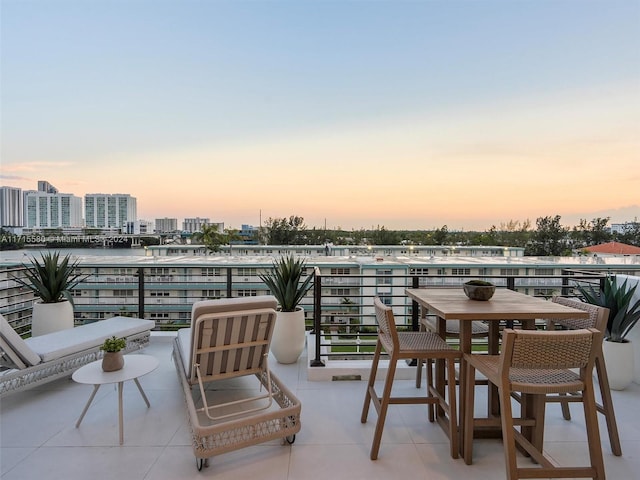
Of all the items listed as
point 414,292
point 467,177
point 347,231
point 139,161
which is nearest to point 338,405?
point 414,292

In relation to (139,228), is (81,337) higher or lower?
lower

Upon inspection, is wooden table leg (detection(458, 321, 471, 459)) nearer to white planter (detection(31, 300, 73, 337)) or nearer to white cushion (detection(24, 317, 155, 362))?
white cushion (detection(24, 317, 155, 362))

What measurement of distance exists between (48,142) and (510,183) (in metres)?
12.5

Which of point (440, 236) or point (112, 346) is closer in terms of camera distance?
point (112, 346)

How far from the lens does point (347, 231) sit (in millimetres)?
24750

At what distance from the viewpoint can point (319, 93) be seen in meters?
8.34

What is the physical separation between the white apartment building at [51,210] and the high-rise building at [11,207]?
0.53 ft

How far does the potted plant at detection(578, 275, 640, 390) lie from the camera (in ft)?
10.7

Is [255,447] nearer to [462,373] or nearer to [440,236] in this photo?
[462,373]

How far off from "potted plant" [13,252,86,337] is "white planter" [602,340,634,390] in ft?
18.9

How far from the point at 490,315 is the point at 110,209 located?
12033 millimetres

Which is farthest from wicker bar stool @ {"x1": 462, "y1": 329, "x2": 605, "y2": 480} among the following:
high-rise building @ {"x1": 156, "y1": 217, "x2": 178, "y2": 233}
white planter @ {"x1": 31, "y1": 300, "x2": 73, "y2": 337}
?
high-rise building @ {"x1": 156, "y1": 217, "x2": 178, "y2": 233}

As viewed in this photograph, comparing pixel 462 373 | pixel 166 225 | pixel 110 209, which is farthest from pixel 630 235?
pixel 110 209

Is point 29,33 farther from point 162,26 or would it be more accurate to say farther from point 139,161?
point 139,161
